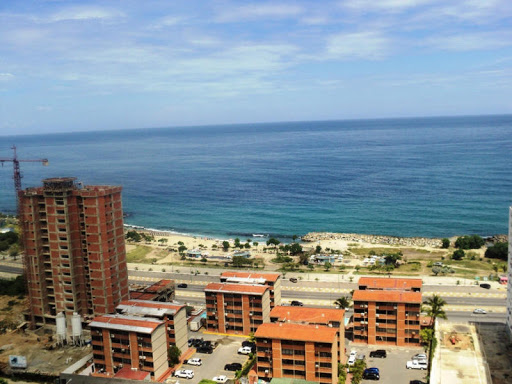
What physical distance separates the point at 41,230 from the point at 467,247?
87.3 metres

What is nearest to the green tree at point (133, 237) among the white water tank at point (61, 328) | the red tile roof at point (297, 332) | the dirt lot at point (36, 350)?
the dirt lot at point (36, 350)

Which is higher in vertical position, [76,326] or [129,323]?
[129,323]

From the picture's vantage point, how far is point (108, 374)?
177 ft

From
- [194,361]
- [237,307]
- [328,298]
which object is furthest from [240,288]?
[328,298]

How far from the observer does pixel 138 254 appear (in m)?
110

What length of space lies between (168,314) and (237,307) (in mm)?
10640

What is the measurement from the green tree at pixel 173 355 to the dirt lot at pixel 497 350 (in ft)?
113

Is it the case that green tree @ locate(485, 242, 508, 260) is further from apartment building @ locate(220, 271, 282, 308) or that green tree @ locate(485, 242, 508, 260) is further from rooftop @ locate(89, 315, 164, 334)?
rooftop @ locate(89, 315, 164, 334)

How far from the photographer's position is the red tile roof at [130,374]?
50.7 metres

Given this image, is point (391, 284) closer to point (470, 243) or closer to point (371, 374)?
point (371, 374)

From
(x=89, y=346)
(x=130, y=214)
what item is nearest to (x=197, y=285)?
(x=89, y=346)

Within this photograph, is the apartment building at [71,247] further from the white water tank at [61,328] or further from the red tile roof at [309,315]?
the red tile roof at [309,315]

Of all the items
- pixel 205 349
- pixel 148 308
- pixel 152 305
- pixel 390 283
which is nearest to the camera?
pixel 148 308

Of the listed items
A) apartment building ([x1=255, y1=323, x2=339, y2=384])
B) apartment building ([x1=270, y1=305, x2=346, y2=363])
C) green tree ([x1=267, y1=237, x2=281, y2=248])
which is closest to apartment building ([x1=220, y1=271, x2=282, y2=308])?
apartment building ([x1=270, y1=305, x2=346, y2=363])
